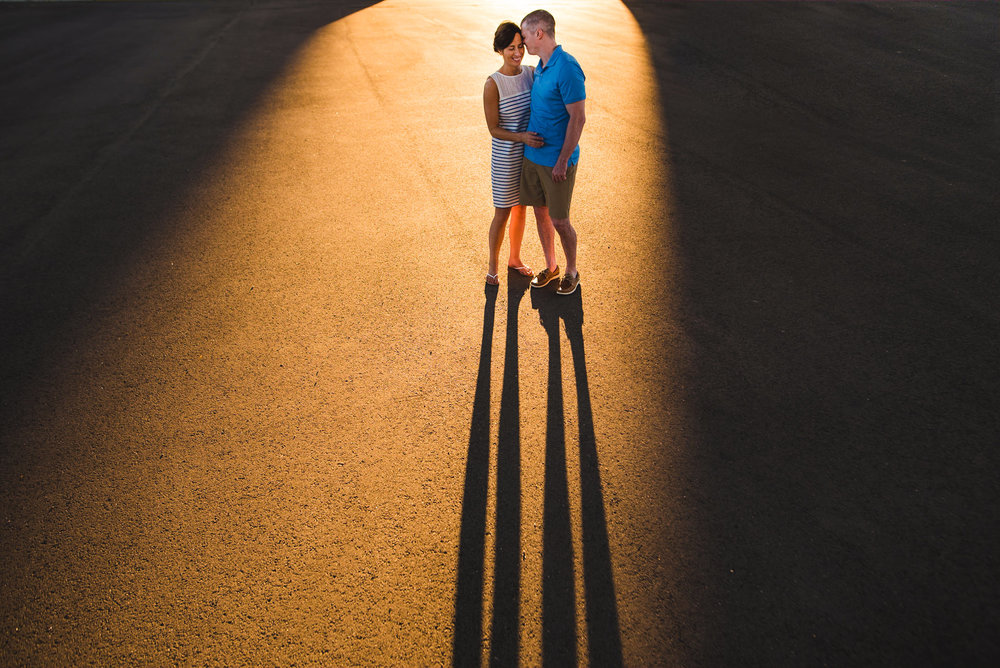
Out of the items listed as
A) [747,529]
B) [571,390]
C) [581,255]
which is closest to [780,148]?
[581,255]

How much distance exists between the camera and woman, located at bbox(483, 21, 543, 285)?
3.66m

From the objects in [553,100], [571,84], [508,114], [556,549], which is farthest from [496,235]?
[556,549]

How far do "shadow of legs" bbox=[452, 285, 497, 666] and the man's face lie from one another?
2.07 metres

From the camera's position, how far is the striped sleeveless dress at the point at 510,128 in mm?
3850

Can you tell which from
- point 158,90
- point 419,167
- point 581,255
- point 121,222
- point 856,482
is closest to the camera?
point 856,482

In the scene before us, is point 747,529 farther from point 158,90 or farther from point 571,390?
point 158,90

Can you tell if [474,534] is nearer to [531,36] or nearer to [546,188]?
[546,188]

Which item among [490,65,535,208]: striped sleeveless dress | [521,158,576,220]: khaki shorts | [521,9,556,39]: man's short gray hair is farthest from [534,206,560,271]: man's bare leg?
[521,9,556,39]: man's short gray hair

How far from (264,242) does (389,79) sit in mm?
5600

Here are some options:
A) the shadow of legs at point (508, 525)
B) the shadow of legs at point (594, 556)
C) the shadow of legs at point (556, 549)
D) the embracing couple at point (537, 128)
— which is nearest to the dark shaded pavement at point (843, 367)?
the shadow of legs at point (594, 556)

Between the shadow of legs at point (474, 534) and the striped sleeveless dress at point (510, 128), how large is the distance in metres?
1.25

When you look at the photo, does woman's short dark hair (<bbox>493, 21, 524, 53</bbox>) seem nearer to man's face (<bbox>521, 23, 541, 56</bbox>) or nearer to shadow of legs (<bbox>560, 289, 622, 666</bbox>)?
man's face (<bbox>521, 23, 541, 56</bbox>)

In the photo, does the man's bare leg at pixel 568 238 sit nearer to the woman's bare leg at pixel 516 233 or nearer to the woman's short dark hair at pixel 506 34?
the woman's bare leg at pixel 516 233

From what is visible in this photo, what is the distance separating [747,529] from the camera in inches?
118
